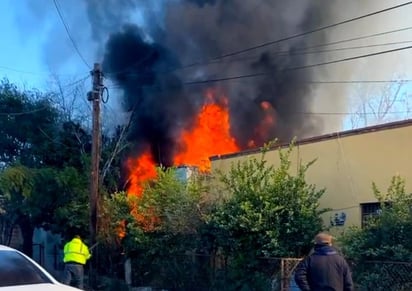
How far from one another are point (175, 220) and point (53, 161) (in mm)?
9256

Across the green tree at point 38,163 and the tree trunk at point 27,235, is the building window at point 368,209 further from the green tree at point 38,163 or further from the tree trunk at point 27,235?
the tree trunk at point 27,235

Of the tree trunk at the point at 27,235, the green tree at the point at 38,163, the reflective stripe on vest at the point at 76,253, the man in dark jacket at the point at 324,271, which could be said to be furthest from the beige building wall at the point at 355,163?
the tree trunk at the point at 27,235

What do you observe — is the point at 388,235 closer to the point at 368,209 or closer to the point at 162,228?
the point at 368,209

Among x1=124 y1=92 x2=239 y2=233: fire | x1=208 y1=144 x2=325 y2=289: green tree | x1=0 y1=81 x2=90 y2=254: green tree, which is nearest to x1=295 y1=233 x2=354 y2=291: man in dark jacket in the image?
x1=208 y1=144 x2=325 y2=289: green tree

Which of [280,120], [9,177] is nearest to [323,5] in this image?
[280,120]

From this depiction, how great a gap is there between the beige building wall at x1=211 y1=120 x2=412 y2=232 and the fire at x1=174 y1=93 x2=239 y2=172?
7.28m

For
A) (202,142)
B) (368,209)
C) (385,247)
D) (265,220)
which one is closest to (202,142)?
(202,142)

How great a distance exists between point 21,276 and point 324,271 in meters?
3.25

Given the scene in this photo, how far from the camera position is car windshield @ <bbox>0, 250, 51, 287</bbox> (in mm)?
6407

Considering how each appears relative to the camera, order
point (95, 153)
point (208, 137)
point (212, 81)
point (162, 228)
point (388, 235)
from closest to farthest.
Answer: point (388, 235)
point (162, 228)
point (95, 153)
point (208, 137)
point (212, 81)

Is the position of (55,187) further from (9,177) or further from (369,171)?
(369,171)

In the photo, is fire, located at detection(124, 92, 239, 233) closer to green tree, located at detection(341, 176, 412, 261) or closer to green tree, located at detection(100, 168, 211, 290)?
green tree, located at detection(100, 168, 211, 290)

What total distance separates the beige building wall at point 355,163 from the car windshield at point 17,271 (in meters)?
8.42

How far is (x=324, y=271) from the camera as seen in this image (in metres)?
6.92
